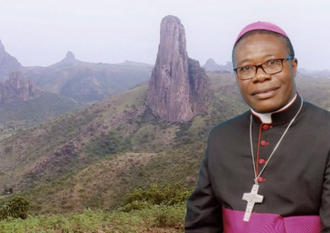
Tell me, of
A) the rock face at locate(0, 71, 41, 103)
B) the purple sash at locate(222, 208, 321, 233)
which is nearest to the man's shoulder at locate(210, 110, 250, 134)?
the purple sash at locate(222, 208, 321, 233)

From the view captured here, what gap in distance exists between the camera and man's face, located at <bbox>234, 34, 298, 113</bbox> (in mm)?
2180

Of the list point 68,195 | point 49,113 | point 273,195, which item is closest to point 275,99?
point 273,195

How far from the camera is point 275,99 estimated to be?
219 cm

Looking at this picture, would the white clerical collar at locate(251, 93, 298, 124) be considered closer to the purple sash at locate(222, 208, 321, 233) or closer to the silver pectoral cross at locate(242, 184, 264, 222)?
the silver pectoral cross at locate(242, 184, 264, 222)

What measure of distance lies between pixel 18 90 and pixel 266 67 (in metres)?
206

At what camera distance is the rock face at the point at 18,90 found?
185375 millimetres

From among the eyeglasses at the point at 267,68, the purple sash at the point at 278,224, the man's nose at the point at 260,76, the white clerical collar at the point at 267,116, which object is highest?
the eyeglasses at the point at 267,68

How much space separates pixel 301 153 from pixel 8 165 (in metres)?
96.4

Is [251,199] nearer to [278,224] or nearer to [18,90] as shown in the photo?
[278,224]

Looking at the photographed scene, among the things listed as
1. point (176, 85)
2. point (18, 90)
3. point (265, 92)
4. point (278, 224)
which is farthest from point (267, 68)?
point (18, 90)

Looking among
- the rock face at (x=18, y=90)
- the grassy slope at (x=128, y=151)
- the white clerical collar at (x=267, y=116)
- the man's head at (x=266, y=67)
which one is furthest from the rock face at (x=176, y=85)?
the man's head at (x=266, y=67)

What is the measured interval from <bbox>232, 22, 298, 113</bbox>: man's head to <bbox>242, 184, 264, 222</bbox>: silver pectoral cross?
0.57m

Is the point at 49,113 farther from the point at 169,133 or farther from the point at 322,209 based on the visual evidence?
the point at 322,209

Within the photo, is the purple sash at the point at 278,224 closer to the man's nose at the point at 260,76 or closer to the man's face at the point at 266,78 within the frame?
the man's face at the point at 266,78
